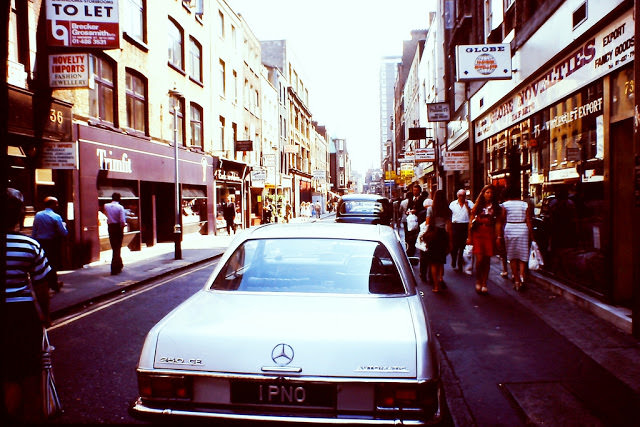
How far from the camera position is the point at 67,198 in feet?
43.3

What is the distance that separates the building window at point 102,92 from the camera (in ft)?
49.6

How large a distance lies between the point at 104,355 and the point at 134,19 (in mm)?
15621

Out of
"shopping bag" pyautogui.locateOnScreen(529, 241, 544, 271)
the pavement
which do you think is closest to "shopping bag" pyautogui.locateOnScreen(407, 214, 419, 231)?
the pavement

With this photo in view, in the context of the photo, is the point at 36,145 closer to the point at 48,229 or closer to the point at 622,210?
the point at 48,229

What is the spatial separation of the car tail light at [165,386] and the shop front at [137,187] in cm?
1222

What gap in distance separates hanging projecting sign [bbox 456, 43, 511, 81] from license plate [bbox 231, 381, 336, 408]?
10.8m

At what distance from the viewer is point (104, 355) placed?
18.0ft

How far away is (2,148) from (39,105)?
10.9m

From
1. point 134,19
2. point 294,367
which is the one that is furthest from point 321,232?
point 134,19

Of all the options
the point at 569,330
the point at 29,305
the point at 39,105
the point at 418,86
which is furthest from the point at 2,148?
the point at 418,86

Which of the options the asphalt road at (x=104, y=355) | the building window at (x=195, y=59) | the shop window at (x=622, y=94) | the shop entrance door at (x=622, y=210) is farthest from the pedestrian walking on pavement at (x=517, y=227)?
the building window at (x=195, y=59)

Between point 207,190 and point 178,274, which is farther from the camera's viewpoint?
point 207,190

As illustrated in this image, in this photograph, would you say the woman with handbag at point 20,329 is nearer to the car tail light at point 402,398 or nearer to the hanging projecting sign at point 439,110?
the car tail light at point 402,398

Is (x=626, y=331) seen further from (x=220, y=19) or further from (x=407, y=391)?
(x=220, y=19)
